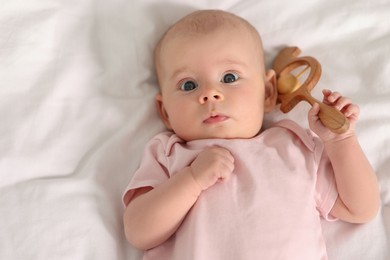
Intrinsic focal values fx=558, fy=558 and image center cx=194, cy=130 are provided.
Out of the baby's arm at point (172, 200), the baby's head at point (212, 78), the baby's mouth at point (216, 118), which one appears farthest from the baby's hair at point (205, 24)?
the baby's arm at point (172, 200)

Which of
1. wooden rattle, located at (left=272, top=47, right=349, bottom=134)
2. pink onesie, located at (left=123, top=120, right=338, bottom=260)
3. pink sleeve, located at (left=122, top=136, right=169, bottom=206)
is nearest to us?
pink onesie, located at (left=123, top=120, right=338, bottom=260)

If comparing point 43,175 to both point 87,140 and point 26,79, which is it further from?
point 26,79

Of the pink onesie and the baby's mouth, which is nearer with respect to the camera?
the pink onesie

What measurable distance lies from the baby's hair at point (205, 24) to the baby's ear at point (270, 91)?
5 centimetres

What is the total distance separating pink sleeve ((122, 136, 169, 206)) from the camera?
51.0 inches

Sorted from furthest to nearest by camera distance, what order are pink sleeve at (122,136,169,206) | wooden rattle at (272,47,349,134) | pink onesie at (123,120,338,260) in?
wooden rattle at (272,47,349,134) → pink sleeve at (122,136,169,206) → pink onesie at (123,120,338,260)

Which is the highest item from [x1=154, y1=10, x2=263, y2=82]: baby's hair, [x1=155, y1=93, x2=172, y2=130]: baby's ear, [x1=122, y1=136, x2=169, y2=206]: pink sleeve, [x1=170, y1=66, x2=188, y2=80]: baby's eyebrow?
[x1=154, y1=10, x2=263, y2=82]: baby's hair

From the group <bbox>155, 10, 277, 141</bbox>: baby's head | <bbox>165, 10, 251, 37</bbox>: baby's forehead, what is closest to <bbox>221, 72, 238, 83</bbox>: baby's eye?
<bbox>155, 10, 277, 141</bbox>: baby's head

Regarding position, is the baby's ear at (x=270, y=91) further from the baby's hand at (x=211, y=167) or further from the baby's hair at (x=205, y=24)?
the baby's hand at (x=211, y=167)

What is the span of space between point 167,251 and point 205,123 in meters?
0.31

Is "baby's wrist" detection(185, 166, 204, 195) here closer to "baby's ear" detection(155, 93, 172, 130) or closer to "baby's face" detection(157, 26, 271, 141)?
"baby's face" detection(157, 26, 271, 141)

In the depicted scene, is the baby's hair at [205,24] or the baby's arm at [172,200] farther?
the baby's hair at [205,24]

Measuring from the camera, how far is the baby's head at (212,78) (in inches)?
51.3

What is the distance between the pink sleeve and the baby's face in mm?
63
